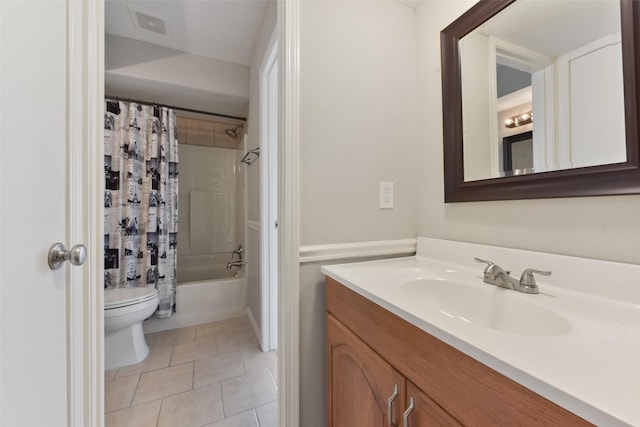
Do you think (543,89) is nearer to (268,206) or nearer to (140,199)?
(268,206)

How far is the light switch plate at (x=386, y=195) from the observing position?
111 cm

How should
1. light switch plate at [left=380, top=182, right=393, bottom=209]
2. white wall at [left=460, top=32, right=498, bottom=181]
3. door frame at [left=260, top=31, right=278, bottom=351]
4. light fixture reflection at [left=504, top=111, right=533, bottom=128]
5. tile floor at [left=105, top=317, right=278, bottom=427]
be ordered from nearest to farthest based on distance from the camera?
light fixture reflection at [left=504, top=111, right=533, bottom=128]
white wall at [left=460, top=32, right=498, bottom=181]
light switch plate at [left=380, top=182, right=393, bottom=209]
tile floor at [left=105, top=317, right=278, bottom=427]
door frame at [left=260, top=31, right=278, bottom=351]

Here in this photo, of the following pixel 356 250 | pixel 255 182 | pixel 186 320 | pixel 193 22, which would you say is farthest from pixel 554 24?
pixel 186 320

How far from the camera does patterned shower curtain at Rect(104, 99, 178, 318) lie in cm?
199

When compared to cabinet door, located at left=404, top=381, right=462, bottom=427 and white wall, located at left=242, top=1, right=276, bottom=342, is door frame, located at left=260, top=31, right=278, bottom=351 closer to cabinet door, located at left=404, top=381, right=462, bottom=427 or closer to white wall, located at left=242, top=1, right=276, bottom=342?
white wall, located at left=242, top=1, right=276, bottom=342

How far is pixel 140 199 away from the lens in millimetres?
2096

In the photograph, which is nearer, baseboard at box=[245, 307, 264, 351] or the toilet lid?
the toilet lid

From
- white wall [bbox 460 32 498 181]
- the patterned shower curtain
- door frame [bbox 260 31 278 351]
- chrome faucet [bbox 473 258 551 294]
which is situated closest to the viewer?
chrome faucet [bbox 473 258 551 294]

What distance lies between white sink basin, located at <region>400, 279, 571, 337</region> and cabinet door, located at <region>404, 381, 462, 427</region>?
0.20 meters

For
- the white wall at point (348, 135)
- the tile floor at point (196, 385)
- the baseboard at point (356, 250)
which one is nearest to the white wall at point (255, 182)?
the tile floor at point (196, 385)
